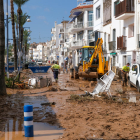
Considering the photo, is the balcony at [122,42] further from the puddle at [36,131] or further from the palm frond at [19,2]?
the palm frond at [19,2]

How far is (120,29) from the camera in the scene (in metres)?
26.7

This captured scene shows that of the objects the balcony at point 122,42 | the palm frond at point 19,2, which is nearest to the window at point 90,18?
the palm frond at point 19,2

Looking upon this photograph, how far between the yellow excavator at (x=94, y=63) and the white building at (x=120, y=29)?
11.9 feet

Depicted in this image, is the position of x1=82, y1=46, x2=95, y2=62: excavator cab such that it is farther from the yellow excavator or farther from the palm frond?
the palm frond

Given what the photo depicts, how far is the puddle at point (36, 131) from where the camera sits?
6121mm

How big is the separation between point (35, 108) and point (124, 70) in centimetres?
967

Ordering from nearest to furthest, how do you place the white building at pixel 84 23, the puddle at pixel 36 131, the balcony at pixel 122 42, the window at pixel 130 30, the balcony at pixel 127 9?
1. the puddle at pixel 36 131
2. the balcony at pixel 127 9
3. the window at pixel 130 30
4. the balcony at pixel 122 42
5. the white building at pixel 84 23

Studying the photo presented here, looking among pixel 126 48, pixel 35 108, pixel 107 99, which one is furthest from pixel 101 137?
pixel 126 48

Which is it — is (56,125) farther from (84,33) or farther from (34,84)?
(84,33)

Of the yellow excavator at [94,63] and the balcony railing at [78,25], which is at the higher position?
the balcony railing at [78,25]

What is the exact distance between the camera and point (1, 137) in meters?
6.12

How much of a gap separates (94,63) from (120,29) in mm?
6934

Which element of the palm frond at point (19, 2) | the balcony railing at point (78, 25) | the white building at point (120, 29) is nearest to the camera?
the white building at point (120, 29)

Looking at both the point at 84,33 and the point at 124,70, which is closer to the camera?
the point at 124,70
